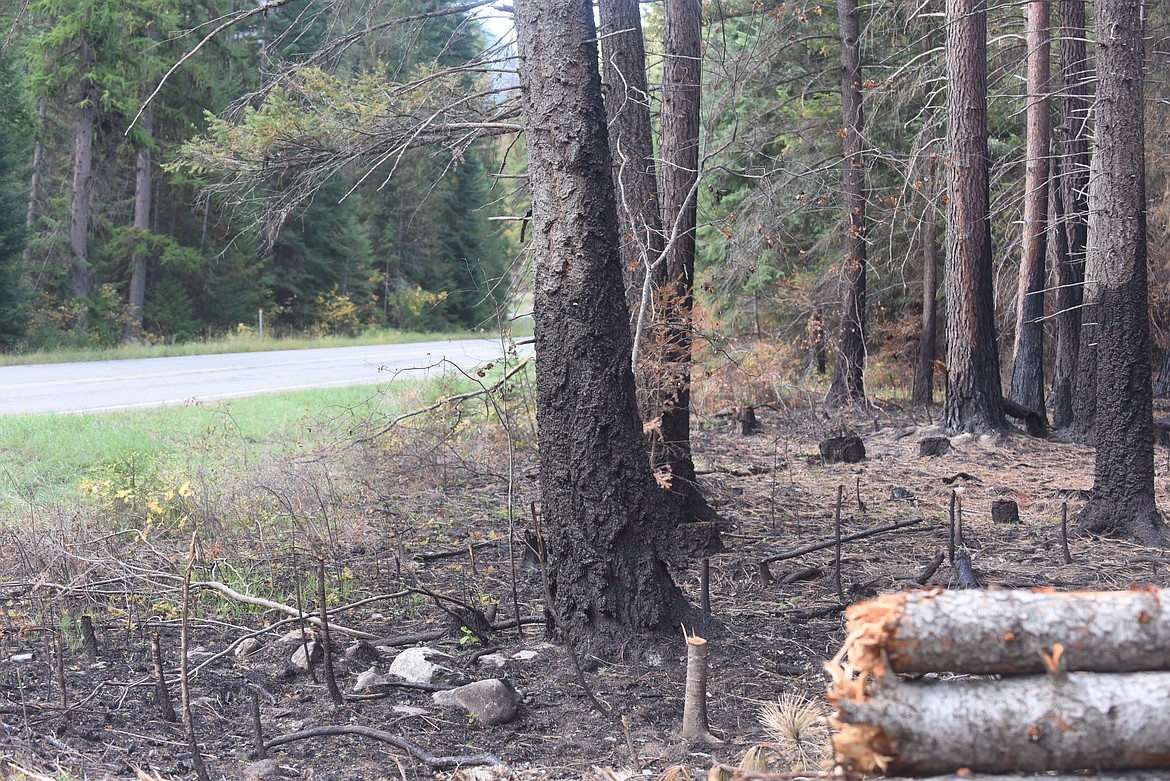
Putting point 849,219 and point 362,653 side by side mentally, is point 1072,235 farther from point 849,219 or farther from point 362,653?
point 362,653

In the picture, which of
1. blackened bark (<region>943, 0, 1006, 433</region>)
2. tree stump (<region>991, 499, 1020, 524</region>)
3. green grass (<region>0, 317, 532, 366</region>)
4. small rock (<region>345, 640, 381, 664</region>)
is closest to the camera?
small rock (<region>345, 640, 381, 664</region>)

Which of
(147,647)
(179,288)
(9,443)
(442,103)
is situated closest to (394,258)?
(179,288)

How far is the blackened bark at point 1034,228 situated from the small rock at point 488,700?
10.9 metres

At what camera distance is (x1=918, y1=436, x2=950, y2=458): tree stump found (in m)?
11.2

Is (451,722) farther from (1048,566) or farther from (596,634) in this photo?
(1048,566)

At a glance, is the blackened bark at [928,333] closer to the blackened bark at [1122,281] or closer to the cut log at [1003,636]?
the blackened bark at [1122,281]

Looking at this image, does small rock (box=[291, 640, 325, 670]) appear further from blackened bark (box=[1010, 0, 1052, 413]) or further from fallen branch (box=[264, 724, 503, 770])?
blackened bark (box=[1010, 0, 1052, 413])

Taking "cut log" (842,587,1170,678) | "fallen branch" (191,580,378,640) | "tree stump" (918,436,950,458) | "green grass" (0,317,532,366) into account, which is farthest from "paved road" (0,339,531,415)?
"cut log" (842,587,1170,678)

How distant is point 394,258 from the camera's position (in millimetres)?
37219

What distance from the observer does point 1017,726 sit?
2500 millimetres

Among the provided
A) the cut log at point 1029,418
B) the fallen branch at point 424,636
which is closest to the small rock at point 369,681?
the fallen branch at point 424,636

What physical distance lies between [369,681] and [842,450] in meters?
7.67

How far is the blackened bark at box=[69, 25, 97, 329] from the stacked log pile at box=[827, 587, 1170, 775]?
26.1 m

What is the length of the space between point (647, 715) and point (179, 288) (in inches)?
1129
